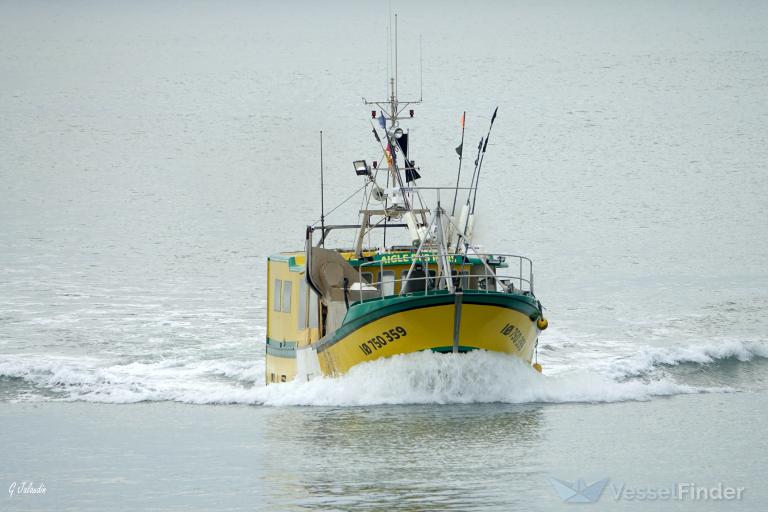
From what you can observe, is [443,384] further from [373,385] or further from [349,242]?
[349,242]

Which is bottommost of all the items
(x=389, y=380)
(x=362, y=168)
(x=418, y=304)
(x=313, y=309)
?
(x=389, y=380)

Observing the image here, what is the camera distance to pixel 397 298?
77.0 ft

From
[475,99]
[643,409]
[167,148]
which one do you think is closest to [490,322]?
[643,409]

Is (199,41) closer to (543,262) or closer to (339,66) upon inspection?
(339,66)

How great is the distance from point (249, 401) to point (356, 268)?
3.17 meters

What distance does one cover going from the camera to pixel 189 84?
92250 mm

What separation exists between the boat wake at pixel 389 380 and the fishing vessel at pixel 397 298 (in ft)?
1.09

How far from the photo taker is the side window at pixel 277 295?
28.2 metres

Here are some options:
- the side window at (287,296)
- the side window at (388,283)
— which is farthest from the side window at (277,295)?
the side window at (388,283)

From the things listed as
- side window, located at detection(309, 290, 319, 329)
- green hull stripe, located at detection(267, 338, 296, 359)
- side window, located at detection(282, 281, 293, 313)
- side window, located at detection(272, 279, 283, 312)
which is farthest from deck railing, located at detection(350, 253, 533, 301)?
side window, located at detection(272, 279, 283, 312)

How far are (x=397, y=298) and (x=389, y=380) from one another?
1.65 meters

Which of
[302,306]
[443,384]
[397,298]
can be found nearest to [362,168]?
[302,306]

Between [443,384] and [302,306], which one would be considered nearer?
[443,384]

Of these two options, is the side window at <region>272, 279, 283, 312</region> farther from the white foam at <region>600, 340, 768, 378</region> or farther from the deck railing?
the white foam at <region>600, 340, 768, 378</region>
